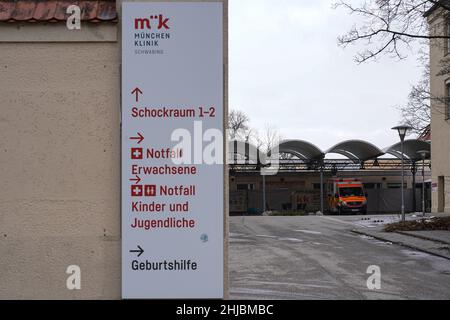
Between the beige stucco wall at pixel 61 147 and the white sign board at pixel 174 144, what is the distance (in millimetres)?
175

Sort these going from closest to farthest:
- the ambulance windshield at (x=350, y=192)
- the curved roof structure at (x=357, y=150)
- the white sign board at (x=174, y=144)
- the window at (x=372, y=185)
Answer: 1. the white sign board at (x=174, y=144)
2. the ambulance windshield at (x=350, y=192)
3. the curved roof structure at (x=357, y=150)
4. the window at (x=372, y=185)

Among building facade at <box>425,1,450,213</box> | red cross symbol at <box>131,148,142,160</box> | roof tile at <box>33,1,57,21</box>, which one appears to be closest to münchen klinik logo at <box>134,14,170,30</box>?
roof tile at <box>33,1,57,21</box>

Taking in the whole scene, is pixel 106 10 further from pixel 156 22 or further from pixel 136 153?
pixel 136 153

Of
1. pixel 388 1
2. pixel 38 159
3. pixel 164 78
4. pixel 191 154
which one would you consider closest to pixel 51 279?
pixel 38 159

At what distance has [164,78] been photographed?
4.48 meters

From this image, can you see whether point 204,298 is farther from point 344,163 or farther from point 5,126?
point 344,163

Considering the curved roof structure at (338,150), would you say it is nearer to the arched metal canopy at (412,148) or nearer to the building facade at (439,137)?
the arched metal canopy at (412,148)

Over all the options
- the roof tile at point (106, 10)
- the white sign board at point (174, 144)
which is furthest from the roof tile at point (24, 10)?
the white sign board at point (174, 144)

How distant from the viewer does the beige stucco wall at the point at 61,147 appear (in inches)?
182

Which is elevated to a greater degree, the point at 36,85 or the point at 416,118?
the point at 416,118

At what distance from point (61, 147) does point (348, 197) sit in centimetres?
4107

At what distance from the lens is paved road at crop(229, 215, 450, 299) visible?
9555mm

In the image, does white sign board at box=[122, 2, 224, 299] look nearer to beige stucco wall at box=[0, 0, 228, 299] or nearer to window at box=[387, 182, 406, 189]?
beige stucco wall at box=[0, 0, 228, 299]

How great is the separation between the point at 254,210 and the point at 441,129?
17389 millimetres
